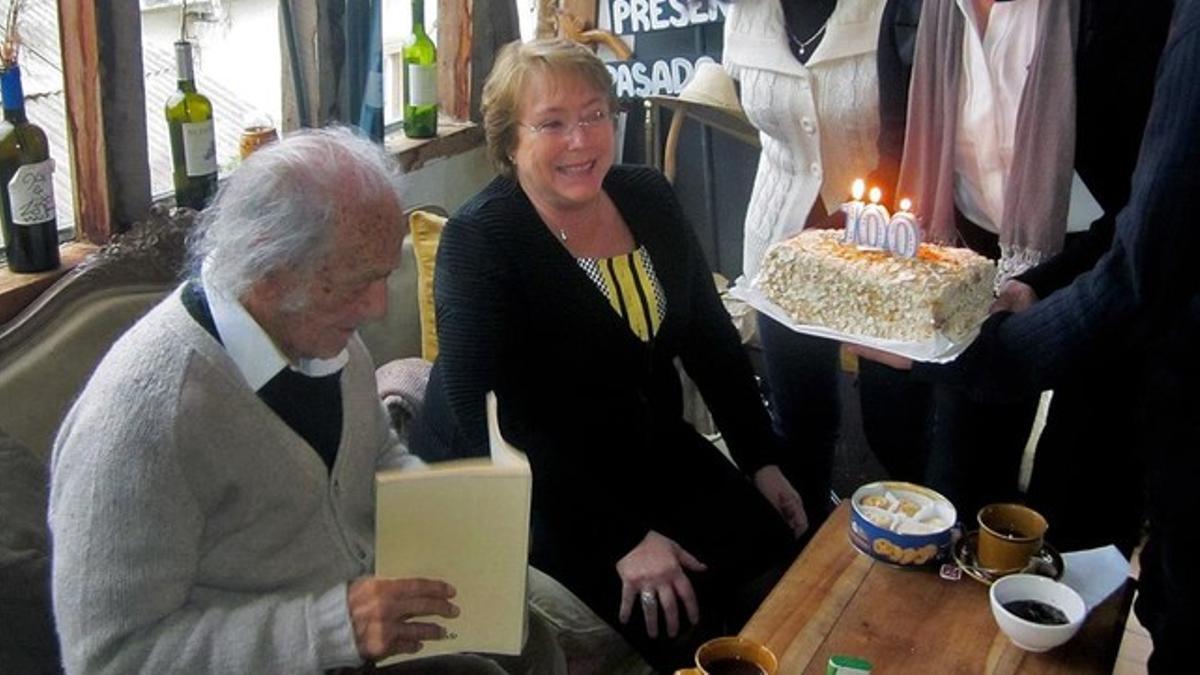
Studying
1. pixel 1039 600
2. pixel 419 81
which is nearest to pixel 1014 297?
pixel 1039 600

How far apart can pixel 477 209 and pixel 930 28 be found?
80 cm

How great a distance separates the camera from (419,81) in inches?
112

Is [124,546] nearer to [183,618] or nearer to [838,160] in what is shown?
[183,618]

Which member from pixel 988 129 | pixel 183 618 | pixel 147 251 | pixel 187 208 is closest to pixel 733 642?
pixel 183 618

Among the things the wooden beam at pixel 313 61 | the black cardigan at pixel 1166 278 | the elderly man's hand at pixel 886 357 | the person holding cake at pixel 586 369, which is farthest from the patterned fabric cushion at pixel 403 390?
the black cardigan at pixel 1166 278

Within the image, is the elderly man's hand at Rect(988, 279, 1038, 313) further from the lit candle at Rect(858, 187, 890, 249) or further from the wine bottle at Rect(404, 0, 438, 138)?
the wine bottle at Rect(404, 0, 438, 138)

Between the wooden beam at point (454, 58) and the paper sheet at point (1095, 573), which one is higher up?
the wooden beam at point (454, 58)

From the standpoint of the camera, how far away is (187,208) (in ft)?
6.88

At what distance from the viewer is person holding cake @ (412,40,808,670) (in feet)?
6.24

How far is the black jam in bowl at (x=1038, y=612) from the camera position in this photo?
1.51 m

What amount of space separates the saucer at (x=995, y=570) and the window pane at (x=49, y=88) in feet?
5.36

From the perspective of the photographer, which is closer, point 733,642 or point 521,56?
point 733,642

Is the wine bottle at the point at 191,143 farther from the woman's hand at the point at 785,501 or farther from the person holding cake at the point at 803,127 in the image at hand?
the woman's hand at the point at 785,501

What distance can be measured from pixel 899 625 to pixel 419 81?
1.82 m
